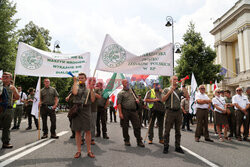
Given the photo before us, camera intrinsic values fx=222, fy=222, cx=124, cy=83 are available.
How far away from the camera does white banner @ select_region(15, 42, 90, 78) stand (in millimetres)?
7641

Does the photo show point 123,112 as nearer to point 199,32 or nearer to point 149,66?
point 149,66

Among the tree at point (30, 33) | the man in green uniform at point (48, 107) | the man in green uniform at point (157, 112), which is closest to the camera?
the man in green uniform at point (157, 112)

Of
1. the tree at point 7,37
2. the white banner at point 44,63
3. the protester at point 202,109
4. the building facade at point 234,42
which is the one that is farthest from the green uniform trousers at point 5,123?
the building facade at point 234,42

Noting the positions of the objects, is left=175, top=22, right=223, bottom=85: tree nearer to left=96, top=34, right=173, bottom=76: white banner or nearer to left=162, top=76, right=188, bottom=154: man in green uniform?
left=96, top=34, right=173, bottom=76: white banner

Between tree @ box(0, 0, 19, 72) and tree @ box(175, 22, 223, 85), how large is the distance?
16605 millimetres

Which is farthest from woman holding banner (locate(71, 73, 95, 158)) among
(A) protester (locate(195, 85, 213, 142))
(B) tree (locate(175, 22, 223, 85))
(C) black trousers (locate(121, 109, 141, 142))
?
→ (B) tree (locate(175, 22, 223, 85))

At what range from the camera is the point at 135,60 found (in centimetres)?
785

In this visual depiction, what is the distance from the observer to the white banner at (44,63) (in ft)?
25.1

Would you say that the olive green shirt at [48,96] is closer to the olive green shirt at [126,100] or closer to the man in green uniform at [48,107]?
the man in green uniform at [48,107]

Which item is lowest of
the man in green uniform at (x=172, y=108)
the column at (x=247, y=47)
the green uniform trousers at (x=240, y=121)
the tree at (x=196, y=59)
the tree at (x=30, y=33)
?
the green uniform trousers at (x=240, y=121)

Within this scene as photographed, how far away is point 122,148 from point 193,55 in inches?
694

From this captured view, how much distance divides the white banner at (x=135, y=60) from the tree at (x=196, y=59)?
14.6 metres

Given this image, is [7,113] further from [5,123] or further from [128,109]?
[128,109]

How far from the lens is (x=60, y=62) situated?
314 inches
